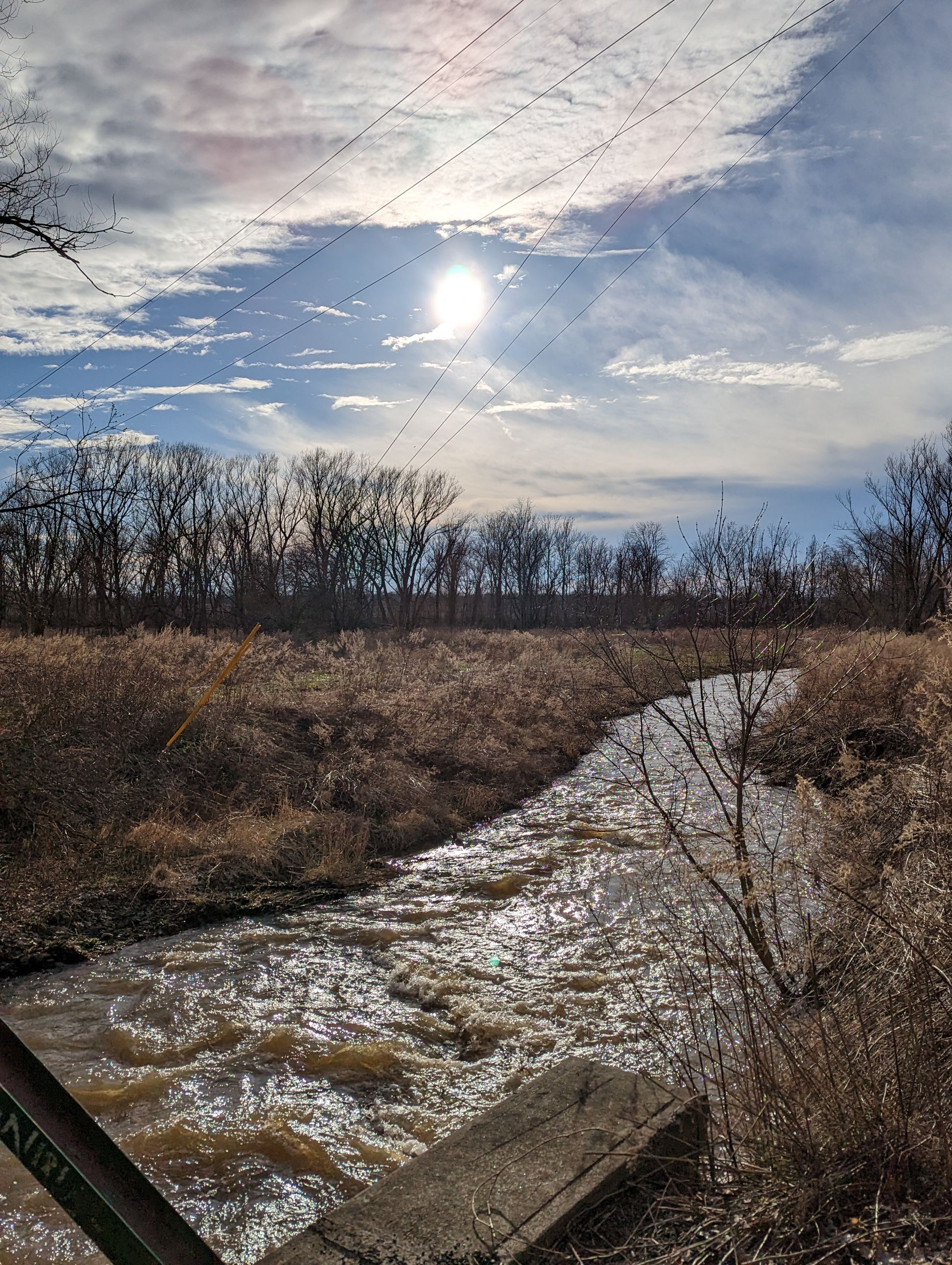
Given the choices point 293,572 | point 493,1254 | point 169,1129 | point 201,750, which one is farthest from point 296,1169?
point 293,572

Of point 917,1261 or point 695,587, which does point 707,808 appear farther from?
point 917,1261

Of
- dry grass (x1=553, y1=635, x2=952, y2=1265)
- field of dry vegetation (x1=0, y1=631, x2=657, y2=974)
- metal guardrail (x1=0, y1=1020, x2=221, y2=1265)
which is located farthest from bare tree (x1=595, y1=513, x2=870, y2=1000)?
metal guardrail (x1=0, y1=1020, x2=221, y2=1265)

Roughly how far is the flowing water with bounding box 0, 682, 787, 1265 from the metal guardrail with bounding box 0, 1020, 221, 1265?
2657 millimetres

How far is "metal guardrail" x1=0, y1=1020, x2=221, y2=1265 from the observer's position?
1.64m

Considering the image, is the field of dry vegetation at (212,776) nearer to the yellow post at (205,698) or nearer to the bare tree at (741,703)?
the yellow post at (205,698)

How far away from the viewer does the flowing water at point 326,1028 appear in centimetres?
449

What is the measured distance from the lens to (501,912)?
871 cm

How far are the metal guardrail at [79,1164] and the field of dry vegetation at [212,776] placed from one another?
550 cm

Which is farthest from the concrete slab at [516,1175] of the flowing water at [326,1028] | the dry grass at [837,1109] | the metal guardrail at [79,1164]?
the metal guardrail at [79,1164]

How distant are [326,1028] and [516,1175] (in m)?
3.48

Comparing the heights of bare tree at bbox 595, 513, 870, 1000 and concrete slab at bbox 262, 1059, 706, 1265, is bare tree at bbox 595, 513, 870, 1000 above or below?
above

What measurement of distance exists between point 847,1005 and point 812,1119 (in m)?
1.09

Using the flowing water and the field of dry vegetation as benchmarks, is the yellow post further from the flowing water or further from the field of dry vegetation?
the flowing water

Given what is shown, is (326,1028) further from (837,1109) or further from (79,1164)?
(79,1164)
